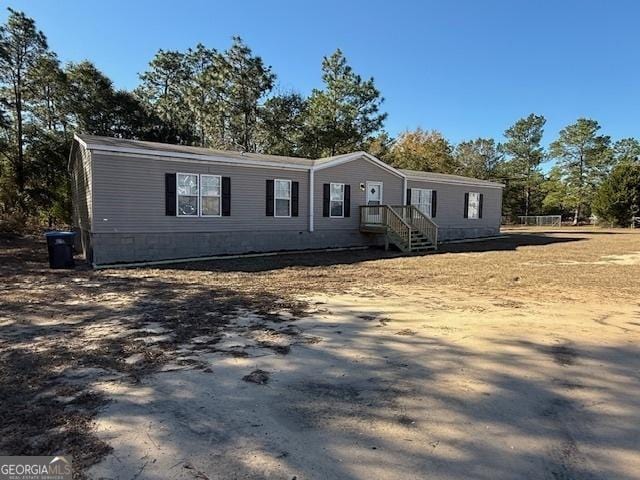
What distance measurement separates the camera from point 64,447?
243cm

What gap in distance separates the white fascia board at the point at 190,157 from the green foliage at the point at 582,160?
1483 inches

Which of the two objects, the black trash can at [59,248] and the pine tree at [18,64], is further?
the pine tree at [18,64]

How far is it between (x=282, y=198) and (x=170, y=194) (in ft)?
12.0

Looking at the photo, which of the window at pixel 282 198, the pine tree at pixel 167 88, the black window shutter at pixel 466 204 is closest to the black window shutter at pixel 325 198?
the window at pixel 282 198

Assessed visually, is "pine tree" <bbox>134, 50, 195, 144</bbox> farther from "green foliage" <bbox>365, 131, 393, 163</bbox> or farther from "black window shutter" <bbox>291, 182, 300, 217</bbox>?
"black window shutter" <bbox>291, 182, 300, 217</bbox>

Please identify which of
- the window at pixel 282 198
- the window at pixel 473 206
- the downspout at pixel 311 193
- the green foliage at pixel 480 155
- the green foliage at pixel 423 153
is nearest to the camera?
the window at pixel 282 198

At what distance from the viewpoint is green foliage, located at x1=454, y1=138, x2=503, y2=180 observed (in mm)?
48000

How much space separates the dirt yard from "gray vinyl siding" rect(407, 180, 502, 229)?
1174 centimetres

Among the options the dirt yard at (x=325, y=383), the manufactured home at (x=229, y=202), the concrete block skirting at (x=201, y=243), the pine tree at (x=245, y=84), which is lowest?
the dirt yard at (x=325, y=383)

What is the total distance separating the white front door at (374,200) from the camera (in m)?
15.7

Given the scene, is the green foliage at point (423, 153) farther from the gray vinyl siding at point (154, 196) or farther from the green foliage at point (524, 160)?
the gray vinyl siding at point (154, 196)

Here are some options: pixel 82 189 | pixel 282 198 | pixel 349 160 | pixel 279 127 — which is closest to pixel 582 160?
pixel 279 127

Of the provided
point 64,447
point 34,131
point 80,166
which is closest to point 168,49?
point 34,131

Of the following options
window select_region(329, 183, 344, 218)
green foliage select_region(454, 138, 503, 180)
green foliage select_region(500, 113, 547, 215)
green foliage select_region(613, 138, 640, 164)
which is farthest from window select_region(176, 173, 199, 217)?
green foliage select_region(613, 138, 640, 164)
